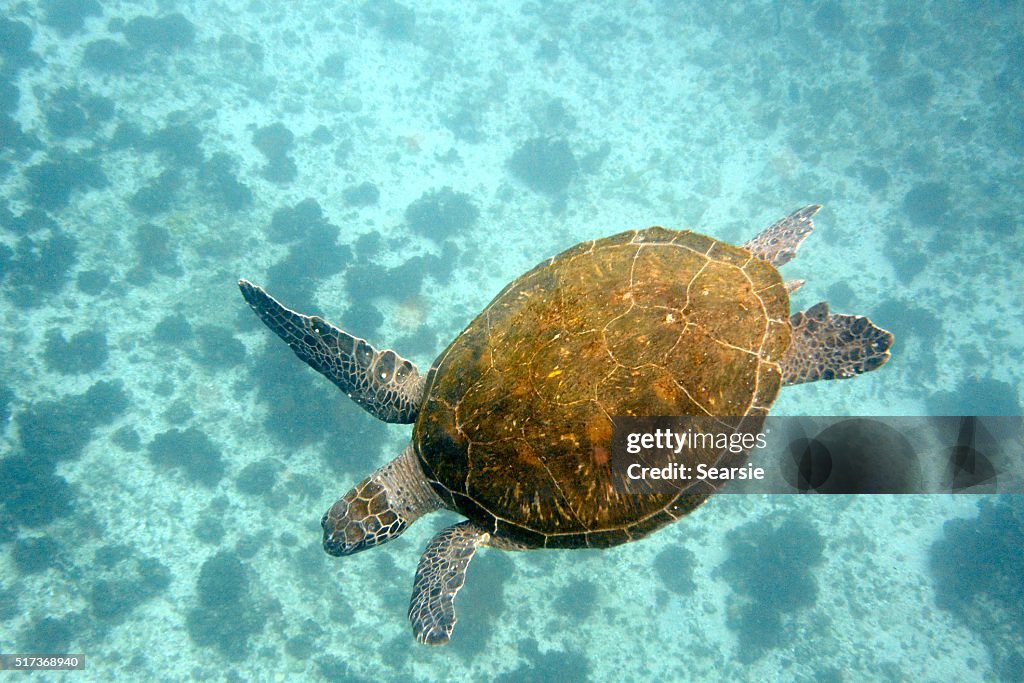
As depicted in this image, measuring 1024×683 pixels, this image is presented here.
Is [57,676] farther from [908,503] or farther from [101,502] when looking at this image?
[908,503]

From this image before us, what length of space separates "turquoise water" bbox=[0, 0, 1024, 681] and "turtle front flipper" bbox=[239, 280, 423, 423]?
21.9ft

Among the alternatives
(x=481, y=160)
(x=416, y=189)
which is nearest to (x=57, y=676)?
(x=416, y=189)

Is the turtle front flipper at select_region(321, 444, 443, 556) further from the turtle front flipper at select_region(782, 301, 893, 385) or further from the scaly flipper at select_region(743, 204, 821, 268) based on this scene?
the scaly flipper at select_region(743, 204, 821, 268)

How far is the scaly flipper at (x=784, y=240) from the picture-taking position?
5.01m

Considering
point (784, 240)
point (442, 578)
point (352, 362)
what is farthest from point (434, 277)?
point (442, 578)

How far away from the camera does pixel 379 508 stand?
4.70 meters

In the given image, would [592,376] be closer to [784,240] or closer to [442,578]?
[442,578]

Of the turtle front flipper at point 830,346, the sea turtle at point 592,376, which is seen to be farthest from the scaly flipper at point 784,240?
the sea turtle at point 592,376

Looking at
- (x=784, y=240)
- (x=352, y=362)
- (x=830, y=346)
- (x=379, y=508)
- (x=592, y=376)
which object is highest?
(x=784, y=240)

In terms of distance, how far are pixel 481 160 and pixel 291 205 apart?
21.6 feet

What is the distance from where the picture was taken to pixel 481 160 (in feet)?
57.7

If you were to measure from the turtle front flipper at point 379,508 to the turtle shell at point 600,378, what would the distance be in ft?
2.47

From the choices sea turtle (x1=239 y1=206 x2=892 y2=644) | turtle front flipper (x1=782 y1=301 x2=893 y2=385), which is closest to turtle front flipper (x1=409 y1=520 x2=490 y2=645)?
sea turtle (x1=239 y1=206 x2=892 y2=644)

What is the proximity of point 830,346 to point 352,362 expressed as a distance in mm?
4501
